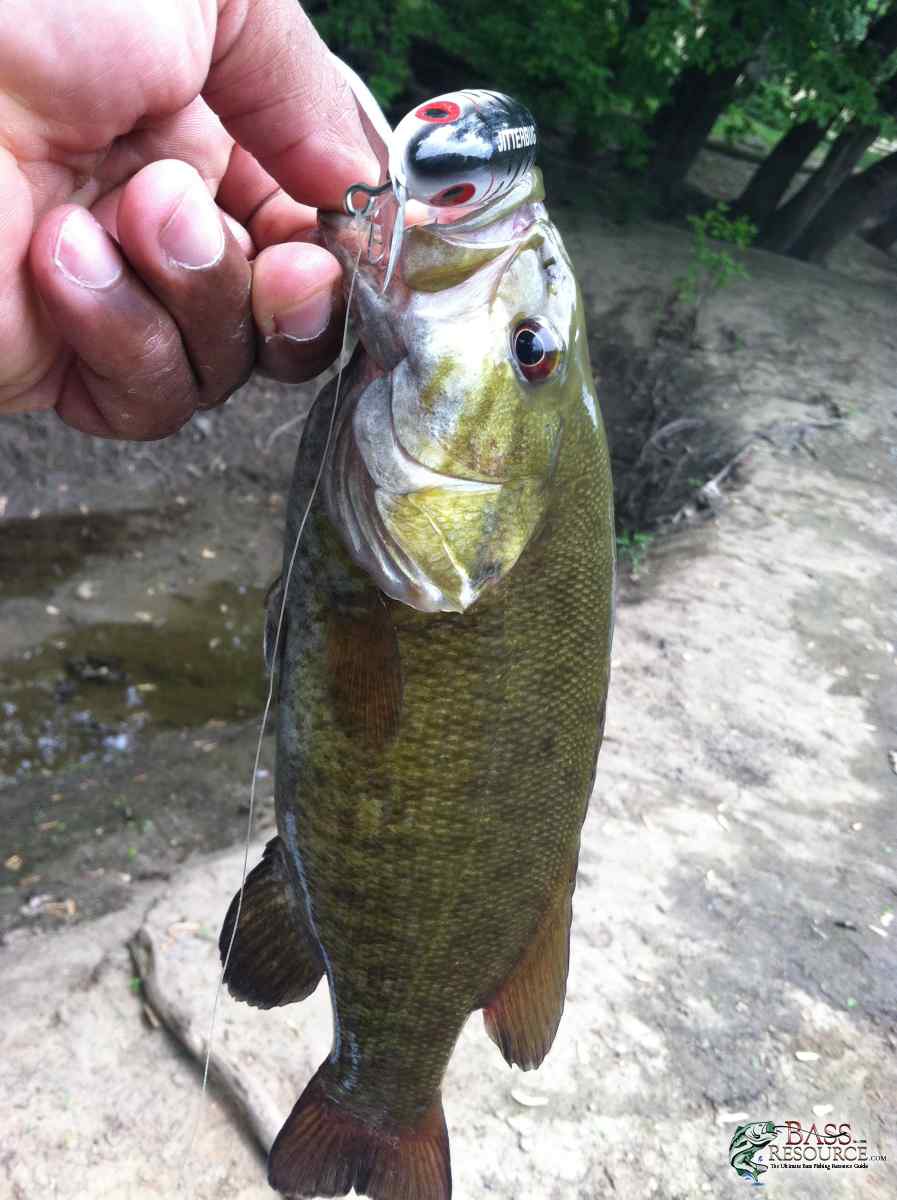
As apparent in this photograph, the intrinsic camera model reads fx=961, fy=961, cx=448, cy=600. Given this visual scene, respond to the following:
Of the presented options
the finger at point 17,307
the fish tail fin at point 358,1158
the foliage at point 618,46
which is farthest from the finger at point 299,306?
the foliage at point 618,46

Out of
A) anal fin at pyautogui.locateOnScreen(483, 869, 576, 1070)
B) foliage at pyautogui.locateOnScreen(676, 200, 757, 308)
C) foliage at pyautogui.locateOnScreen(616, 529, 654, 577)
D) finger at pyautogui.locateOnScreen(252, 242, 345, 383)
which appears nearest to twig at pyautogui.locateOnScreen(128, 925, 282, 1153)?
anal fin at pyautogui.locateOnScreen(483, 869, 576, 1070)

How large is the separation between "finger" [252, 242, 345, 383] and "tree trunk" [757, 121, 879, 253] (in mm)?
10267

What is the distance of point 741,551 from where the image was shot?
5469 millimetres

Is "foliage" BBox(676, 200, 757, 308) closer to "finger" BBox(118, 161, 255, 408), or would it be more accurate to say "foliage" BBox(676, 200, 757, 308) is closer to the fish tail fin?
"finger" BBox(118, 161, 255, 408)

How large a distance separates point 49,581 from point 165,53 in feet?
14.9

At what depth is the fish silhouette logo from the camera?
2.51 meters

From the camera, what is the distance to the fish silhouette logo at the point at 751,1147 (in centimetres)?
251

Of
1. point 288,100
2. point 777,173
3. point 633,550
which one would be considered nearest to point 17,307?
point 288,100

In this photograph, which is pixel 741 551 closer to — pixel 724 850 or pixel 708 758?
pixel 708 758

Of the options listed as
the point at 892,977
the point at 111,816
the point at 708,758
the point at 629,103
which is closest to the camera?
the point at 892,977

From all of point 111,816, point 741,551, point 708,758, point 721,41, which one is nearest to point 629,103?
point 721,41

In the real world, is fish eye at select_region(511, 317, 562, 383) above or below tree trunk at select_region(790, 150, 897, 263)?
above

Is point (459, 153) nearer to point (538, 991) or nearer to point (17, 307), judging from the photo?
point (17, 307)

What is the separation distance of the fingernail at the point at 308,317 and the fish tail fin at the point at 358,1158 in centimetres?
134
